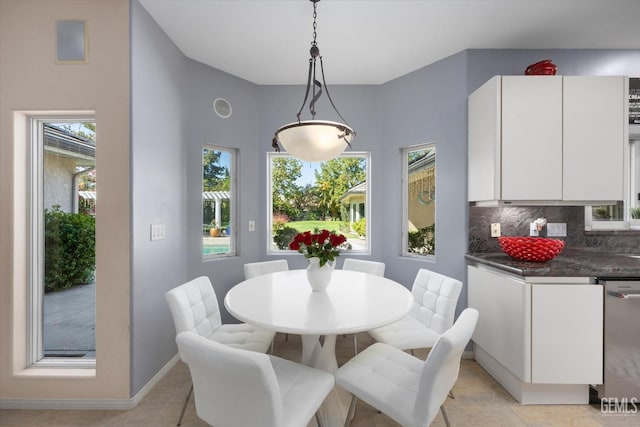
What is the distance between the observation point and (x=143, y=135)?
78.6 inches

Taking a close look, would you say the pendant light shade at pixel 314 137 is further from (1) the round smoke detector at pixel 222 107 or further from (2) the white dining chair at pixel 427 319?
(1) the round smoke detector at pixel 222 107

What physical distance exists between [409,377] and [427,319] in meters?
0.70

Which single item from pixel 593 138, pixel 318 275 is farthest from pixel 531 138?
pixel 318 275

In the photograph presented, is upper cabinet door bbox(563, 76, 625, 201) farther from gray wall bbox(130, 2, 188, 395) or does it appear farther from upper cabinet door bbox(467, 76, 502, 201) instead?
gray wall bbox(130, 2, 188, 395)

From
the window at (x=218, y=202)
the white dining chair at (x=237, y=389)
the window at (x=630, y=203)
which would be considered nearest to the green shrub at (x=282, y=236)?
the window at (x=218, y=202)

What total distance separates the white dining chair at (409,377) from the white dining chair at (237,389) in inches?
11.0

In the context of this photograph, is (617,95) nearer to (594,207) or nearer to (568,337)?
(594,207)

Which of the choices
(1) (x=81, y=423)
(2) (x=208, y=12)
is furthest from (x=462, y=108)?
(1) (x=81, y=423)

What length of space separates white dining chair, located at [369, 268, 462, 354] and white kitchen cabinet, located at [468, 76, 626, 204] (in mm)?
850

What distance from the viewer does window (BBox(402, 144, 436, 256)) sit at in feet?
9.43

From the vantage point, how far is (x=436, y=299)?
77.0 inches

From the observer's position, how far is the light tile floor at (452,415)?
1720 millimetres

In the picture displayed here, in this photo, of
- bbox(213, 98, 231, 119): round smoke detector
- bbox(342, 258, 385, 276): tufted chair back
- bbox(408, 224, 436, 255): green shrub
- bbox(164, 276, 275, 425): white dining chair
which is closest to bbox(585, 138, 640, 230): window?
bbox(408, 224, 436, 255): green shrub

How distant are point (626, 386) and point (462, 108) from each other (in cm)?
234
